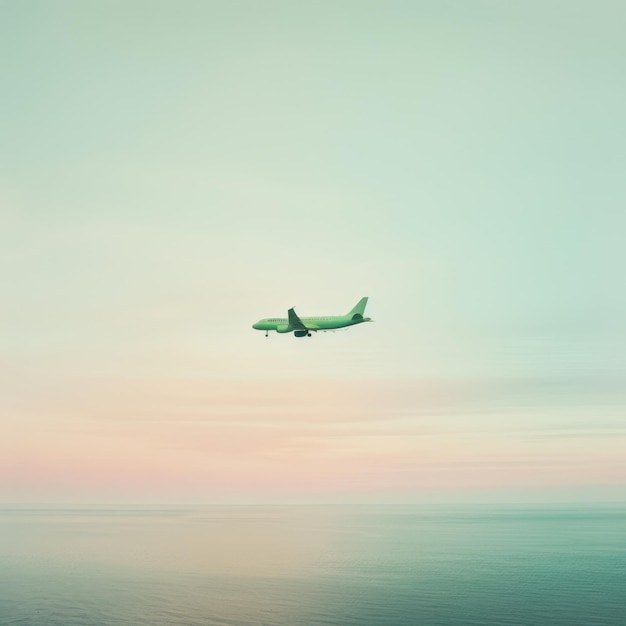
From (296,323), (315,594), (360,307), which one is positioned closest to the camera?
(315,594)

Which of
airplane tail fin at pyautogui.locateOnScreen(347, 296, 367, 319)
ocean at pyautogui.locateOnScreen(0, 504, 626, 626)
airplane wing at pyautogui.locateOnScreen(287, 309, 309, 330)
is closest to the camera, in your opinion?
ocean at pyautogui.locateOnScreen(0, 504, 626, 626)

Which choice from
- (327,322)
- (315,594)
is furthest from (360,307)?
(315,594)

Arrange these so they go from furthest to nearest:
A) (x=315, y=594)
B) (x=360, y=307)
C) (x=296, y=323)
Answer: (x=360, y=307), (x=296, y=323), (x=315, y=594)

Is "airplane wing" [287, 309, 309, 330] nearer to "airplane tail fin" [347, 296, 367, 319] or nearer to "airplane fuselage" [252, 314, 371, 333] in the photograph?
"airplane fuselage" [252, 314, 371, 333]

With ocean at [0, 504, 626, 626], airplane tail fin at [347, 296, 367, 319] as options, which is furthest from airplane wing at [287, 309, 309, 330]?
ocean at [0, 504, 626, 626]

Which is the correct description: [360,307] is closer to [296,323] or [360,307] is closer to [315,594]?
[296,323]

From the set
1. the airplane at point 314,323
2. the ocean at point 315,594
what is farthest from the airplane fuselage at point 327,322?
the ocean at point 315,594

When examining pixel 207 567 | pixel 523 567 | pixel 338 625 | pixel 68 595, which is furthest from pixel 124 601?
pixel 523 567

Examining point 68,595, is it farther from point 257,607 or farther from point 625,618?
point 625,618

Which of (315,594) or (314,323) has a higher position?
(314,323)

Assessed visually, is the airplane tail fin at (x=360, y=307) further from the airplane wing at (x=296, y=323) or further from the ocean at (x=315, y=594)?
the ocean at (x=315, y=594)

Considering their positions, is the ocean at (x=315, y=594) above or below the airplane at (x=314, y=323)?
below

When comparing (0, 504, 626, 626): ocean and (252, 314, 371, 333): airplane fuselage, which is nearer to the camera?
(0, 504, 626, 626): ocean
